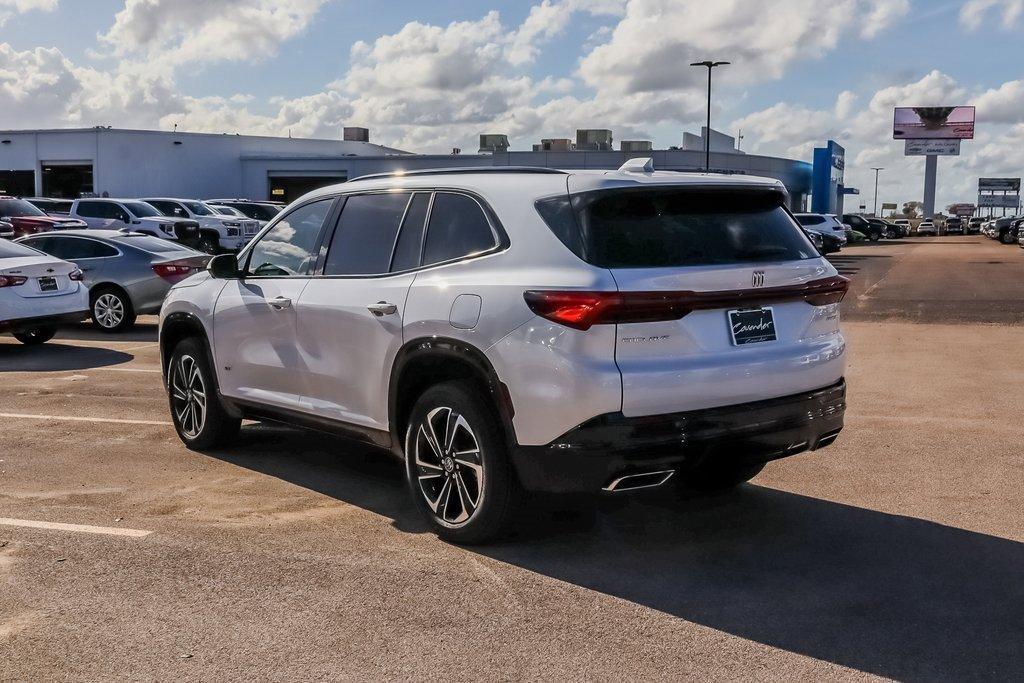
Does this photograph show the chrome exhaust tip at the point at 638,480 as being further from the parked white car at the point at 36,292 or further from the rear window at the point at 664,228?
the parked white car at the point at 36,292

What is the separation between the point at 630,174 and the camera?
16.6ft

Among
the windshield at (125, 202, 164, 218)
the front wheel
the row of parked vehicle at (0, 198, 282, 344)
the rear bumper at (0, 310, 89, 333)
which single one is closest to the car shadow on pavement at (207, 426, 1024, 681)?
the front wheel

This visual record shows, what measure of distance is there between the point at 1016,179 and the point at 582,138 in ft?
423

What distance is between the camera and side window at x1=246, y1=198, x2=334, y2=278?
6.36 m

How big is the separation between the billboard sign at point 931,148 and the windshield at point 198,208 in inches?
4191

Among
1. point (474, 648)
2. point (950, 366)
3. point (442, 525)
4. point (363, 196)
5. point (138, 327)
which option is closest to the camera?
point (474, 648)

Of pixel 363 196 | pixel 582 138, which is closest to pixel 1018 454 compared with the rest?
pixel 363 196

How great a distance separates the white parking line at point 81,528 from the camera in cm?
551

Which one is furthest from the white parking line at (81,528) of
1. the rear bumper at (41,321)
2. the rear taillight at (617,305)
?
the rear bumper at (41,321)

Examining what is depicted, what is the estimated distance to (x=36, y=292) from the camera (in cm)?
1296

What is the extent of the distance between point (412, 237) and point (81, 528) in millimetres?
2247

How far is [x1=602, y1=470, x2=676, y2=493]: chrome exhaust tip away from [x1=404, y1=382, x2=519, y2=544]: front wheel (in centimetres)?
53

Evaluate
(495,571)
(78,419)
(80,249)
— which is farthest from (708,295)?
(80,249)

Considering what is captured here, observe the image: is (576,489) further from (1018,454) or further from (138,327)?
(138,327)
